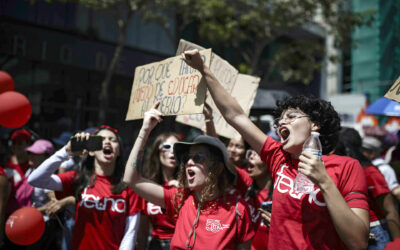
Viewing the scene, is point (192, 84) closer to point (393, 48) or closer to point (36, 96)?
point (36, 96)

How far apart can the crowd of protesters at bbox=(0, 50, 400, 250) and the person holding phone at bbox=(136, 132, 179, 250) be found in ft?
0.03

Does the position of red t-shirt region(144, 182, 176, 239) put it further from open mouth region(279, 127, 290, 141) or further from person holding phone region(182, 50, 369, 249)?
open mouth region(279, 127, 290, 141)

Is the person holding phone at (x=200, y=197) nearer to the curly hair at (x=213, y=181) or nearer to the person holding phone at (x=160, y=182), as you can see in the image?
the curly hair at (x=213, y=181)

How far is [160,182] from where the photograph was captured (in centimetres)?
403

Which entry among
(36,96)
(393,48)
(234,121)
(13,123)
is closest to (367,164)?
(234,121)

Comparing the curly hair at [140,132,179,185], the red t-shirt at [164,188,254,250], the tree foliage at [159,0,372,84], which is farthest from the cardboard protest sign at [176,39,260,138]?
the tree foliage at [159,0,372,84]

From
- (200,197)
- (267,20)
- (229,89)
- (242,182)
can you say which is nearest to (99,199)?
(200,197)

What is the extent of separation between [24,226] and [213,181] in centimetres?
188

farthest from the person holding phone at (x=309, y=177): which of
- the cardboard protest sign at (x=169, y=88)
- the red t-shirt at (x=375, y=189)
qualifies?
the red t-shirt at (x=375, y=189)

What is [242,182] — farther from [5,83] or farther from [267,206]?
[5,83]

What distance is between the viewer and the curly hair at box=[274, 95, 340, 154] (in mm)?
2348

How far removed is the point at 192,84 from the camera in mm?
2807

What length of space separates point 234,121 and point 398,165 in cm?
221

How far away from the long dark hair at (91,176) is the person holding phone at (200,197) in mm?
591
